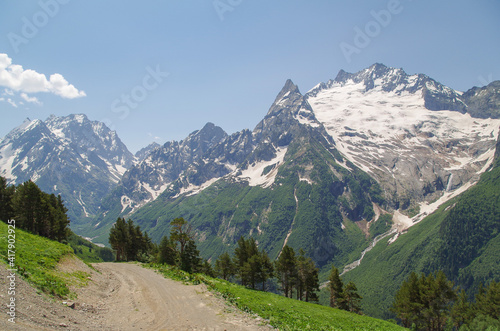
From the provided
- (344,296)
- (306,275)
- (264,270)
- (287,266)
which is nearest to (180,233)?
(264,270)

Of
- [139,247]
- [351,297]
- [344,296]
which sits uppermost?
[139,247]

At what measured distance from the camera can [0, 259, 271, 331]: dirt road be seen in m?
16.7

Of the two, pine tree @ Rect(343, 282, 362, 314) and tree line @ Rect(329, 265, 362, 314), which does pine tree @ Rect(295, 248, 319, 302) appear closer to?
tree line @ Rect(329, 265, 362, 314)

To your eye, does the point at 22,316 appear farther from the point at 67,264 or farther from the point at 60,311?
the point at 67,264

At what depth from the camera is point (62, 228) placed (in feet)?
225

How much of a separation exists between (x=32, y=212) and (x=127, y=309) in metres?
53.3

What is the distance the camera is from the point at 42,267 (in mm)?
25500

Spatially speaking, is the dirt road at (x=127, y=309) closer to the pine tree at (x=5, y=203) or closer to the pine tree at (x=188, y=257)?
the pine tree at (x=188, y=257)

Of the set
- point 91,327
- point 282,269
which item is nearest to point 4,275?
point 91,327

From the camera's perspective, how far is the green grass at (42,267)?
2170 cm

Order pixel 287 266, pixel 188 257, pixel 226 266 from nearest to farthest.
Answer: pixel 188 257 < pixel 287 266 < pixel 226 266

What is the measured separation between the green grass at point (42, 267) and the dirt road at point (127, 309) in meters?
1.28

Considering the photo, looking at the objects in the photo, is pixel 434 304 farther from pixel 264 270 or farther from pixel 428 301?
pixel 264 270

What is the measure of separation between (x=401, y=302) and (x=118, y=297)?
65.9m
